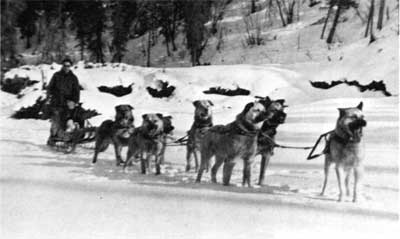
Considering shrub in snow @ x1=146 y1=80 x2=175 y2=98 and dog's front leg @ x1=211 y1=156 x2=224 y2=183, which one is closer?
dog's front leg @ x1=211 y1=156 x2=224 y2=183

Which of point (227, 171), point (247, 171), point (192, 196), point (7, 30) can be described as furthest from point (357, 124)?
point (7, 30)

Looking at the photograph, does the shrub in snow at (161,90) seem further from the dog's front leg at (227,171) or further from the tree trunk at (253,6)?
the dog's front leg at (227,171)

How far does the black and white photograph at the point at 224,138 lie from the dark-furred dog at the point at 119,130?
0.02 metres

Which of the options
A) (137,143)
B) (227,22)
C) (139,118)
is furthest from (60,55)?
(137,143)

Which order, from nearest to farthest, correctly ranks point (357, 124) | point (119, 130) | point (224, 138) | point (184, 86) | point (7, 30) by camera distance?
point (357, 124) → point (224, 138) → point (119, 130) → point (184, 86) → point (7, 30)

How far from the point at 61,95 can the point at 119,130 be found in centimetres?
234

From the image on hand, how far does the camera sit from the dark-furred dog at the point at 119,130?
7496mm

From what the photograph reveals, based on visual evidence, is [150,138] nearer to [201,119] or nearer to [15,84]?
[201,119]

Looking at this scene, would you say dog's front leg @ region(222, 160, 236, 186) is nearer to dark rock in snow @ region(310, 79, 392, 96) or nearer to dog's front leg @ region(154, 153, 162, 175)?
dog's front leg @ region(154, 153, 162, 175)

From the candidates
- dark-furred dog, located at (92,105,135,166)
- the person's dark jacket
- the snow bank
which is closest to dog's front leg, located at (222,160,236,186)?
dark-furred dog, located at (92,105,135,166)

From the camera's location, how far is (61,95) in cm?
938

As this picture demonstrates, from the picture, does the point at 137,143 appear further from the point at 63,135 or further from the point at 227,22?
the point at 227,22

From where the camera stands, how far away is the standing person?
30.6 feet

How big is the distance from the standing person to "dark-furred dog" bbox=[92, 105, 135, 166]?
166 cm
